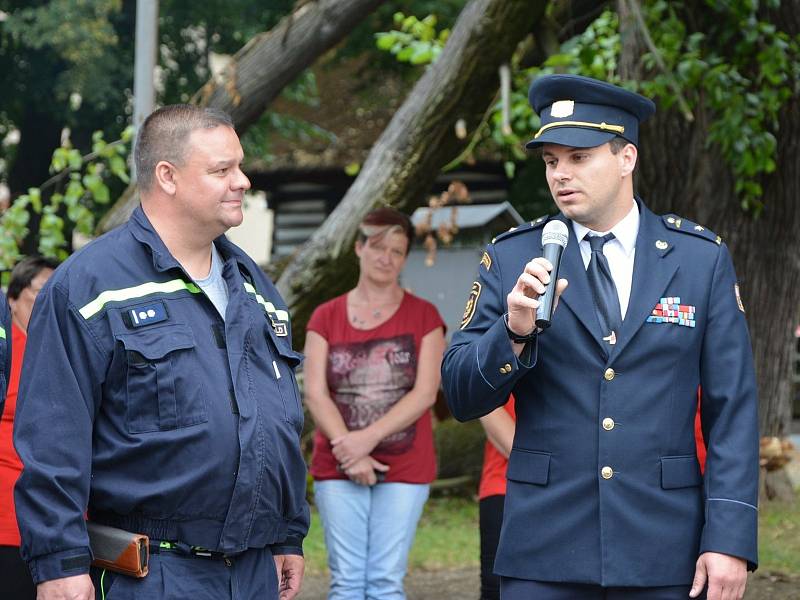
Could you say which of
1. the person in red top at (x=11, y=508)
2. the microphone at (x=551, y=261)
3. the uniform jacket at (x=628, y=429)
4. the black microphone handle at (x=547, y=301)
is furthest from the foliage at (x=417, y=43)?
the black microphone handle at (x=547, y=301)

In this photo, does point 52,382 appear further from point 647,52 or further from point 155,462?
point 647,52

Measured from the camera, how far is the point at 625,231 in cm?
347

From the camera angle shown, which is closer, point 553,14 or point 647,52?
point 647,52

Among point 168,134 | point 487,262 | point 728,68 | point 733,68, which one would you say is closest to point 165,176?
point 168,134

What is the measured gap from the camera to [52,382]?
3225 mm

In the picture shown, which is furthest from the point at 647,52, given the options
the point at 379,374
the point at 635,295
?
the point at 635,295

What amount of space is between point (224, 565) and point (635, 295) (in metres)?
1.26

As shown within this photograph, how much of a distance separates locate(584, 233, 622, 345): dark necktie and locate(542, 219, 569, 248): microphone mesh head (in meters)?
0.23

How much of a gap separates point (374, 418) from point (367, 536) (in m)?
0.50

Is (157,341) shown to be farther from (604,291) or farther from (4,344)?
Result: (604,291)

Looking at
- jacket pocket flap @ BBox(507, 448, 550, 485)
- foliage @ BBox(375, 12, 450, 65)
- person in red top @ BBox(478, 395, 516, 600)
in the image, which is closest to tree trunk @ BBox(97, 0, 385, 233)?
foliage @ BBox(375, 12, 450, 65)

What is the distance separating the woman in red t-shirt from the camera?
546 cm

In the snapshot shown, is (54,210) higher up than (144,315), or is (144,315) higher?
(54,210)

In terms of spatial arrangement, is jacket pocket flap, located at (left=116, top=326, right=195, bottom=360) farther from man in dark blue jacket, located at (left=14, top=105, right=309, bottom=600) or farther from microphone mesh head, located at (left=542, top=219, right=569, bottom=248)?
microphone mesh head, located at (left=542, top=219, right=569, bottom=248)
